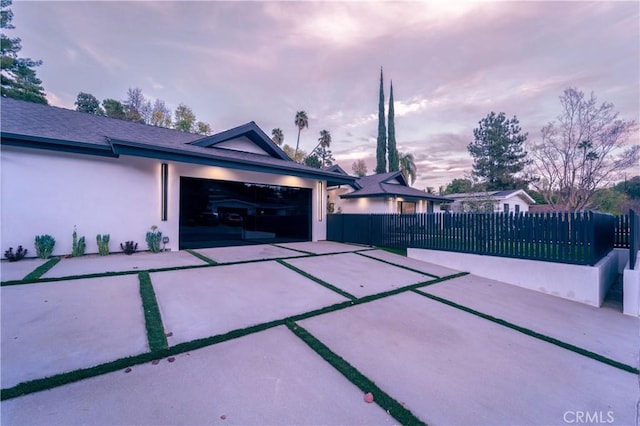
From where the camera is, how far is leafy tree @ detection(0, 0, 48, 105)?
1579 centimetres

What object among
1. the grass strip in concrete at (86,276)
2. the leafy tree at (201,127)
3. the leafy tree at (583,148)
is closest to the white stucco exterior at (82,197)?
the grass strip in concrete at (86,276)

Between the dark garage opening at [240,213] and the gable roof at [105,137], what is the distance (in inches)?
52.1

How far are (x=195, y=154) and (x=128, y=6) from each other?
5.84 metres

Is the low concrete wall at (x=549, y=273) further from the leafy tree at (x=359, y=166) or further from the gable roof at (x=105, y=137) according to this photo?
the leafy tree at (x=359, y=166)

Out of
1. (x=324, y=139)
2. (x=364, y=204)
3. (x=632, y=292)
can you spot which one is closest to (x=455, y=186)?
(x=324, y=139)

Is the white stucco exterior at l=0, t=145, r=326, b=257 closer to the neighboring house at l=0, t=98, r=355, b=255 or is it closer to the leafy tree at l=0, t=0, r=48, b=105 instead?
the neighboring house at l=0, t=98, r=355, b=255

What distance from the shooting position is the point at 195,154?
7.45m

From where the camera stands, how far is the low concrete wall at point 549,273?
17.5ft

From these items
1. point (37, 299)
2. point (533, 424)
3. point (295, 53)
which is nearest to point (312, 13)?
point (295, 53)

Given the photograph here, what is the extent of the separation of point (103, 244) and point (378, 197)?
13.6 metres

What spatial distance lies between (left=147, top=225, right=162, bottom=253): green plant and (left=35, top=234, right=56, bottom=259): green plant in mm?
2012

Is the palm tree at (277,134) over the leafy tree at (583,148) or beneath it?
over

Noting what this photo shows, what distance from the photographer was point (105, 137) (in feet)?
22.8

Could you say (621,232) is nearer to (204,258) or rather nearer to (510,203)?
(204,258)
